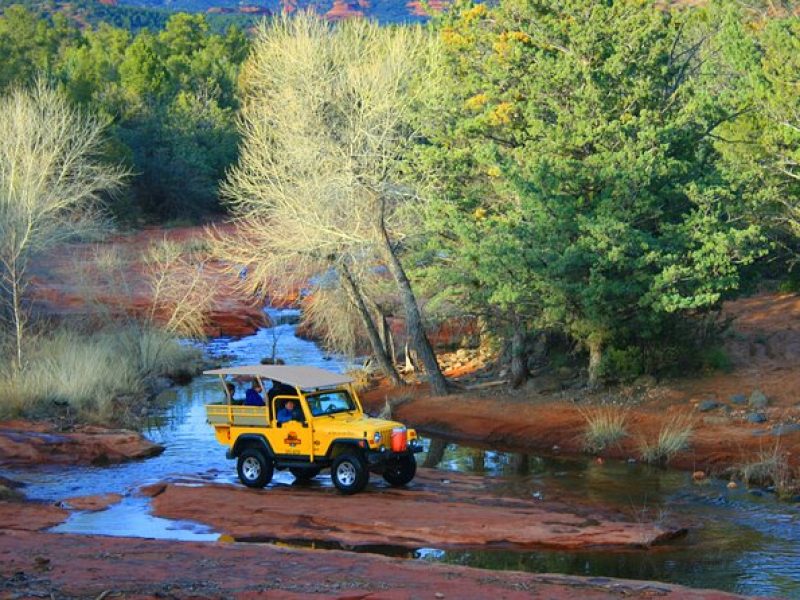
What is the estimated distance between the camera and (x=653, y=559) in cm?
1644

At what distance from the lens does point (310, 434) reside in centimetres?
1966

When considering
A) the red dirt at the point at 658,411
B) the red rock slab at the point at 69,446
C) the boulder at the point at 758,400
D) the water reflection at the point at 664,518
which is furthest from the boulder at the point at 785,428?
the red rock slab at the point at 69,446

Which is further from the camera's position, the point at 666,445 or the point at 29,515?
the point at 666,445

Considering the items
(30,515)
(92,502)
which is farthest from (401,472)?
(30,515)

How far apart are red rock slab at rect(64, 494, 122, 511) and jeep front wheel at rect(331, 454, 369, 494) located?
152 inches

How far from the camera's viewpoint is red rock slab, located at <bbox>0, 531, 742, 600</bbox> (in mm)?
13148

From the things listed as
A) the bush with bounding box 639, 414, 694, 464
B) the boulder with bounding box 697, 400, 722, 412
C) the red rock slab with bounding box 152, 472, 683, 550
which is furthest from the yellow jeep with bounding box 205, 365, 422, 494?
the boulder with bounding box 697, 400, 722, 412

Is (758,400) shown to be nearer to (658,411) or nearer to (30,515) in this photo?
(658,411)

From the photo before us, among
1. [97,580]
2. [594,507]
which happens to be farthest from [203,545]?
[594,507]

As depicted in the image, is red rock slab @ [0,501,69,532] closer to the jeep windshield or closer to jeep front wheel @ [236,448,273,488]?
jeep front wheel @ [236,448,273,488]

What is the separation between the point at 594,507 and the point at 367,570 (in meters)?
6.15

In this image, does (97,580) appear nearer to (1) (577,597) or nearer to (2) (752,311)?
(1) (577,597)

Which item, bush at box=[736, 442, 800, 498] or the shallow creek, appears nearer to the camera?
the shallow creek

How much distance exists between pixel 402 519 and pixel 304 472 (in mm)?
3304
